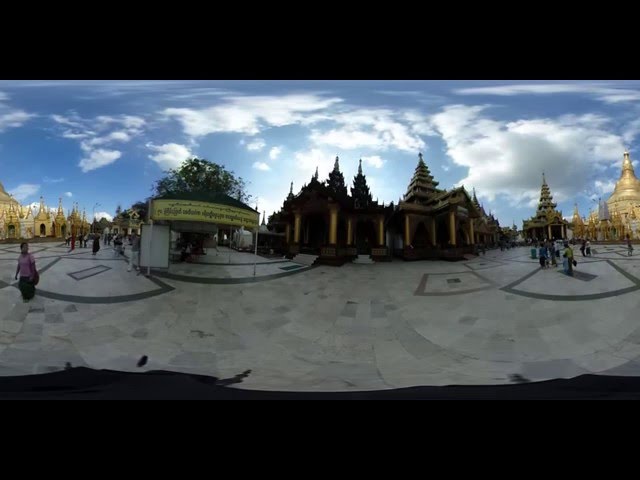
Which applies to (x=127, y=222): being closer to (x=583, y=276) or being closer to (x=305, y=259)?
(x=305, y=259)

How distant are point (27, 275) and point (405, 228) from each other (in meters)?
1.90

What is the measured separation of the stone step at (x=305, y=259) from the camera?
1347 mm

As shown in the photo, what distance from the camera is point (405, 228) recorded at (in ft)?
4.49

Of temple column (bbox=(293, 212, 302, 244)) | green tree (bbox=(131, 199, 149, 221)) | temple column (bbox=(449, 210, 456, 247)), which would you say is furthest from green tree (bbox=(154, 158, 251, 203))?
temple column (bbox=(449, 210, 456, 247))

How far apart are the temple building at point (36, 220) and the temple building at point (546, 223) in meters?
2.24

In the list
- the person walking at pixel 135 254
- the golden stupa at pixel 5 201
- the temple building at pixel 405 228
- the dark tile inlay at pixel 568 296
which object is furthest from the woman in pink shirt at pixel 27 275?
the dark tile inlay at pixel 568 296

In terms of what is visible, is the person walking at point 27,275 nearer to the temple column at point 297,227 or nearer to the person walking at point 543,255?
the temple column at point 297,227

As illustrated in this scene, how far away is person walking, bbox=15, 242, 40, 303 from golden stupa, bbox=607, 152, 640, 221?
287 centimetres

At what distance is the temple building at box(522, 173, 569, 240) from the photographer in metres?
1.24

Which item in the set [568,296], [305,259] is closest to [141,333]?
[305,259]

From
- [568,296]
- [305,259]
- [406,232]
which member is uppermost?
[406,232]

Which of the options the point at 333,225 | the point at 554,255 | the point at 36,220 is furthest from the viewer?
the point at 333,225
